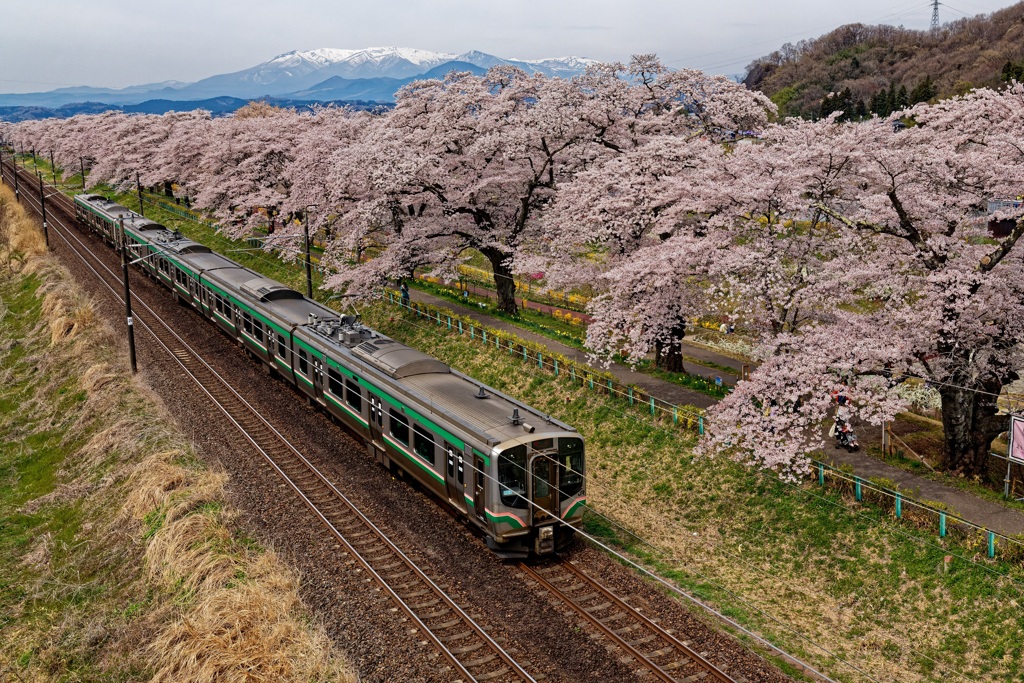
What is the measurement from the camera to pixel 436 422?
18016 millimetres

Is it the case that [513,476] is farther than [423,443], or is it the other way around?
[423,443]

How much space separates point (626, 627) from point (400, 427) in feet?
25.6

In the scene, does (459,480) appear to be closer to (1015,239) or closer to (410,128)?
(1015,239)

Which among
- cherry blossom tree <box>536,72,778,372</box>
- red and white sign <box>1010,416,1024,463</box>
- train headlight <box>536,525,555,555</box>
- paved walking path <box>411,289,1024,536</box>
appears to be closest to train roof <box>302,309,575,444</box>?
train headlight <box>536,525,555,555</box>

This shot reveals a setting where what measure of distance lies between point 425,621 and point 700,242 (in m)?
13.1

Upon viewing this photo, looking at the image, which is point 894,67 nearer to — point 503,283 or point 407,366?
point 503,283

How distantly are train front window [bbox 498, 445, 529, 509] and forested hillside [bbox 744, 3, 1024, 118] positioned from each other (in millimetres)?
75598

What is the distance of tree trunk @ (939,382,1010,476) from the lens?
64.3 feet

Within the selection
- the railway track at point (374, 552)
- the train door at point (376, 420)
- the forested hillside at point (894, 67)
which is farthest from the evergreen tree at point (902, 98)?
the train door at point (376, 420)

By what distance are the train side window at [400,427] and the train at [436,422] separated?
31 mm

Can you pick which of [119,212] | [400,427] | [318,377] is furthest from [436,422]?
[119,212]

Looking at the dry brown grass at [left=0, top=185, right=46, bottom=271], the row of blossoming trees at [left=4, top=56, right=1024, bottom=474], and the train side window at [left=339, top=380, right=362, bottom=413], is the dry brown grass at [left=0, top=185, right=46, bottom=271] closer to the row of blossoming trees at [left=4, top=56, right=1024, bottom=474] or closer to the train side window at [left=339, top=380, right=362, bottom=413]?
the row of blossoming trees at [left=4, top=56, right=1024, bottom=474]

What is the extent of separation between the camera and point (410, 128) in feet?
125

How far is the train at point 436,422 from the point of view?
1652 centimetres
